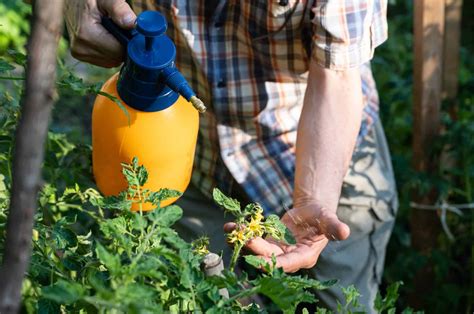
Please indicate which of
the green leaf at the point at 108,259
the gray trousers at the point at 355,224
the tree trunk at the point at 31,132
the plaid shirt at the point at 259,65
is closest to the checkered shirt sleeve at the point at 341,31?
the plaid shirt at the point at 259,65

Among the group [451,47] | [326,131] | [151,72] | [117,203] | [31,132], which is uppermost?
[31,132]

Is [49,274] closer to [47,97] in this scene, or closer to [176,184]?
[176,184]

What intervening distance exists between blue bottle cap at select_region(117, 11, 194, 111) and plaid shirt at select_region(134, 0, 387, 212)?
41 centimetres

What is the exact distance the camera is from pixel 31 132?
804 millimetres

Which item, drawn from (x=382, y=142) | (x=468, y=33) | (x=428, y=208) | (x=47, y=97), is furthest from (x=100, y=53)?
(x=468, y=33)

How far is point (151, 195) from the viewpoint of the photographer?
121 centimetres

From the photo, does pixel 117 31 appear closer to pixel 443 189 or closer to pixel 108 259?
pixel 108 259

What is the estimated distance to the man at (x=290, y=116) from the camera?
65.3 inches

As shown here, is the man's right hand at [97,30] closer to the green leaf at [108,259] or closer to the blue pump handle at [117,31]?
the blue pump handle at [117,31]

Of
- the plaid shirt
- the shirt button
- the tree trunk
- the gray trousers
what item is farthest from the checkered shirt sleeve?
the tree trunk

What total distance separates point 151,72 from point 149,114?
0.26 ft

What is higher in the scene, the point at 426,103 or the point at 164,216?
the point at 164,216

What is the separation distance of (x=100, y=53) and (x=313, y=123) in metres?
0.44

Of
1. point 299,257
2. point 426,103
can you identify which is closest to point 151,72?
point 299,257
